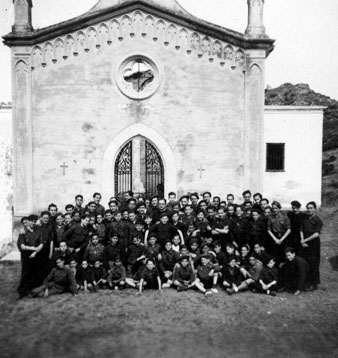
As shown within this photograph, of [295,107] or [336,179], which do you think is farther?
[336,179]

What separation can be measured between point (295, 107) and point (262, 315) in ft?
32.5

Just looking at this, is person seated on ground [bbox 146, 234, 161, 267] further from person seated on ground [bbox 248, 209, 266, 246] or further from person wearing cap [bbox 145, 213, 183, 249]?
person seated on ground [bbox 248, 209, 266, 246]

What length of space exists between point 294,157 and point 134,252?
8811 mm

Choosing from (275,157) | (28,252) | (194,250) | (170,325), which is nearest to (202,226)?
(194,250)

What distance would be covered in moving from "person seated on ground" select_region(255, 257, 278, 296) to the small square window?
7341mm

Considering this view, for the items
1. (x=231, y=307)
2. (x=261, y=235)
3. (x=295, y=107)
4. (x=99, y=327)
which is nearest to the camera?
(x=99, y=327)

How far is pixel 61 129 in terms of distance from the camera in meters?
11.2

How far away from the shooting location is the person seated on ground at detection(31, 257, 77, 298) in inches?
304

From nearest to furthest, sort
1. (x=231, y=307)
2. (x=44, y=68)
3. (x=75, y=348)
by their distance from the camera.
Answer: (x=75, y=348), (x=231, y=307), (x=44, y=68)

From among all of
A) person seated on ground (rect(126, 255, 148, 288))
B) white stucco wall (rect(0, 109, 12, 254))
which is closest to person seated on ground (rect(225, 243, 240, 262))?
person seated on ground (rect(126, 255, 148, 288))

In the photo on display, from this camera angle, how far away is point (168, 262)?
8.27m

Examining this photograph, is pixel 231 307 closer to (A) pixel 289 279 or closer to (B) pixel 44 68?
(A) pixel 289 279

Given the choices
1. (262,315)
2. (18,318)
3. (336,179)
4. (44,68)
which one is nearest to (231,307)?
(262,315)

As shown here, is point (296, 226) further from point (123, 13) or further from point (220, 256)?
point (123, 13)
